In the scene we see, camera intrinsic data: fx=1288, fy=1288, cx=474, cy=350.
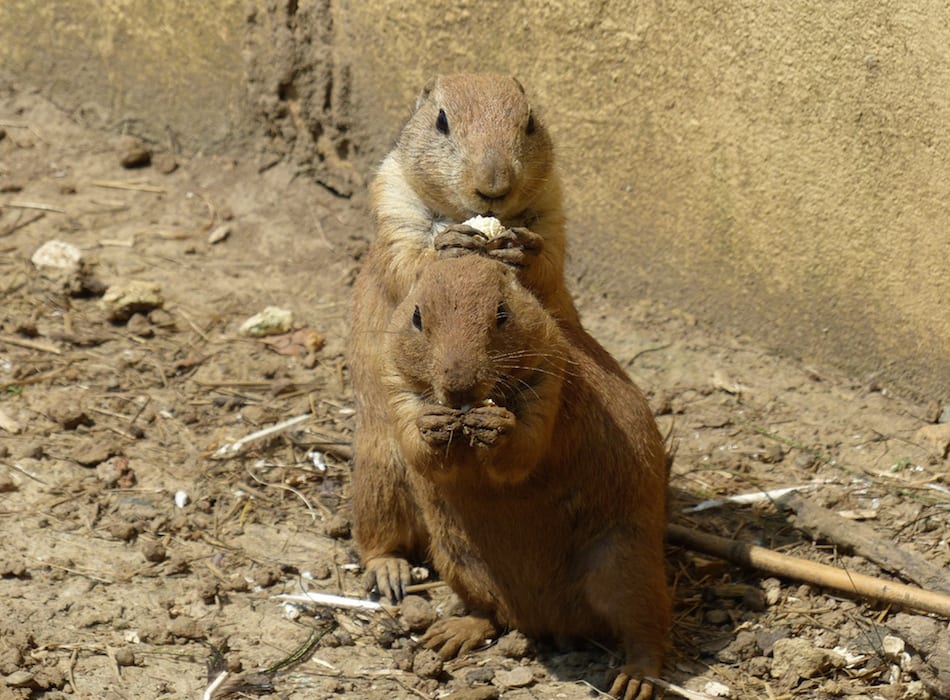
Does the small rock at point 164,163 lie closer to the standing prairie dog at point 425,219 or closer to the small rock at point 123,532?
the standing prairie dog at point 425,219

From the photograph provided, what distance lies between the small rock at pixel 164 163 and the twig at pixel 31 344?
2.03 metres

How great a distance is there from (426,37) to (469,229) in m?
2.93

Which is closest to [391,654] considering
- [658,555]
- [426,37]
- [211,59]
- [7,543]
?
[658,555]

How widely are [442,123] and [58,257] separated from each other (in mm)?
3153

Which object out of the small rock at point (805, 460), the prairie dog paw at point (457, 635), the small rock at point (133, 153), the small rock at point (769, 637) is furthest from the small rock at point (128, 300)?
the small rock at point (769, 637)

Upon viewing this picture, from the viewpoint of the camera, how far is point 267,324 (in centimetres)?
745

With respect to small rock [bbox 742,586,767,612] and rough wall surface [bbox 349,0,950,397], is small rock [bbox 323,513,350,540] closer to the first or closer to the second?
small rock [bbox 742,586,767,612]

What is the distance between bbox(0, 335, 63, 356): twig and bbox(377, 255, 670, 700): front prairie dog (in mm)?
2453

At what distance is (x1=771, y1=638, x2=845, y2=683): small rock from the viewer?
16.0ft

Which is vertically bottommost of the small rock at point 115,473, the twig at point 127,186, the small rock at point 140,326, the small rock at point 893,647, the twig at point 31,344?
the small rock at point 115,473

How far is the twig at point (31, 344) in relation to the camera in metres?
7.01

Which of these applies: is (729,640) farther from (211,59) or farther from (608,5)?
(211,59)

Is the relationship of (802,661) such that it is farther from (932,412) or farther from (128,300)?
(128,300)

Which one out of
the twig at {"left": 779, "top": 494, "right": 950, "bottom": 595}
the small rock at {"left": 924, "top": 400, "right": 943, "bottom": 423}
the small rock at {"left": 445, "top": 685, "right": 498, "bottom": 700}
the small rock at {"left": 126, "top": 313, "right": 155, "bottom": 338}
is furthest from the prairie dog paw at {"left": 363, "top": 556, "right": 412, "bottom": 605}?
the small rock at {"left": 924, "top": 400, "right": 943, "bottom": 423}
